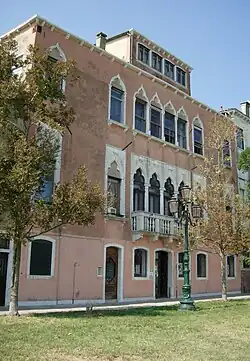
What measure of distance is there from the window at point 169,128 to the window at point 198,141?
229 centimetres

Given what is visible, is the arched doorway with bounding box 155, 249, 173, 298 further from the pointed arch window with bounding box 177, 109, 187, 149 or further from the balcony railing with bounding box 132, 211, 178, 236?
the pointed arch window with bounding box 177, 109, 187, 149

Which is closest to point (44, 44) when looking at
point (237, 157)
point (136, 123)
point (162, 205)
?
point (136, 123)

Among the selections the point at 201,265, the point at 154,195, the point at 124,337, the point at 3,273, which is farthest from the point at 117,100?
the point at 124,337

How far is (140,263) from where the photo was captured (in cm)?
2100

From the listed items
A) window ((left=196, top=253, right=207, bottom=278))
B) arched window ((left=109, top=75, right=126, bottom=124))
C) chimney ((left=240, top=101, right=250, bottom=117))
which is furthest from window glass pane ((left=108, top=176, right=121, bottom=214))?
chimney ((left=240, top=101, right=250, bottom=117))

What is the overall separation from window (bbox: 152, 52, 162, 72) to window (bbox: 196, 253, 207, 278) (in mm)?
11107

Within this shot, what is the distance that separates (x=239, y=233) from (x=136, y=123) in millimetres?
7419

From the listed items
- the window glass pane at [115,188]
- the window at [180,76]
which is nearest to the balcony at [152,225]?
the window glass pane at [115,188]

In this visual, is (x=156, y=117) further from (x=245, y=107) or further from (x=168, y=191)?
(x=245, y=107)

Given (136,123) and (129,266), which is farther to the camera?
(136,123)

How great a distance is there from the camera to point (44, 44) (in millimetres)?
17922

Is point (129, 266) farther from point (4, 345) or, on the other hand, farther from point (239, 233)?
point (4, 345)

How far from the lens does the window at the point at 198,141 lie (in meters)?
26.1

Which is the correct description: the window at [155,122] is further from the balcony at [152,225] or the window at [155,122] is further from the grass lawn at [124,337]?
the grass lawn at [124,337]
